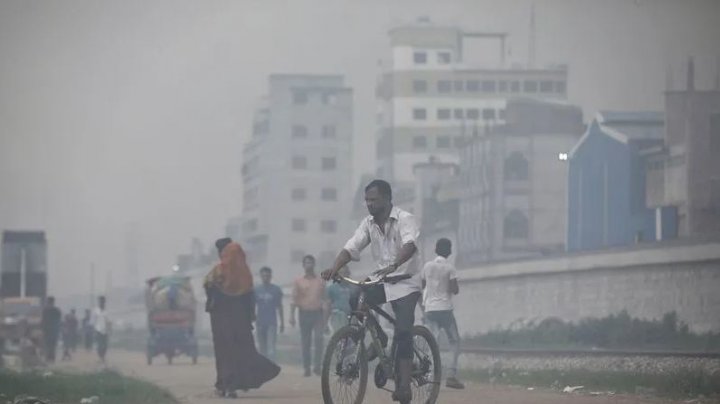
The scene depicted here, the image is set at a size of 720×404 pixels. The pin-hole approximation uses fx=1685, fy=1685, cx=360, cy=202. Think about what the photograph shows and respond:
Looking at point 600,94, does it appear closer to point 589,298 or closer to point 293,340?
point 589,298

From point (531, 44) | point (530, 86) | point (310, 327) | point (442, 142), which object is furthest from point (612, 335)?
point (442, 142)

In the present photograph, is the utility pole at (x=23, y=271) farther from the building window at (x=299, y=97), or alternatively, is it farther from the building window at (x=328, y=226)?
the building window at (x=328, y=226)

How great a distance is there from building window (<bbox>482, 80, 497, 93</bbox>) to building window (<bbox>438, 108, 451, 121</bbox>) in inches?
58.4

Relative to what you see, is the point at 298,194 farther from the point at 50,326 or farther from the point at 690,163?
the point at 690,163

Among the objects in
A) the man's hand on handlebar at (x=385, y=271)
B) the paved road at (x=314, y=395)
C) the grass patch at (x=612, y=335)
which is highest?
the man's hand on handlebar at (x=385, y=271)

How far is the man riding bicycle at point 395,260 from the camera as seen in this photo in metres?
10.3

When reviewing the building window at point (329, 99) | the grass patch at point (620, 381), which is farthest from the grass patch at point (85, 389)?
the building window at point (329, 99)

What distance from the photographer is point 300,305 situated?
1941cm

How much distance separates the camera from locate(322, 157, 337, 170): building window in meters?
32.0

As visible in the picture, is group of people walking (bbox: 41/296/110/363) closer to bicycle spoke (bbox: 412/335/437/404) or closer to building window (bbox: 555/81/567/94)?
building window (bbox: 555/81/567/94)

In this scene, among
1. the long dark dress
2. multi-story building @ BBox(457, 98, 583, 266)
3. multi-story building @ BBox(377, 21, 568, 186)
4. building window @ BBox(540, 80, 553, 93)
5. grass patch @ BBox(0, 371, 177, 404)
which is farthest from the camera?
multi-story building @ BBox(457, 98, 583, 266)

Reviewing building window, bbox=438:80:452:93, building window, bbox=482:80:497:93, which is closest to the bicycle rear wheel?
building window, bbox=482:80:497:93

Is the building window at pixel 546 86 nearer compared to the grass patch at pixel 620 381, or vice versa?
the grass patch at pixel 620 381

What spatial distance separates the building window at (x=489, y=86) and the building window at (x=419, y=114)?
2576mm
